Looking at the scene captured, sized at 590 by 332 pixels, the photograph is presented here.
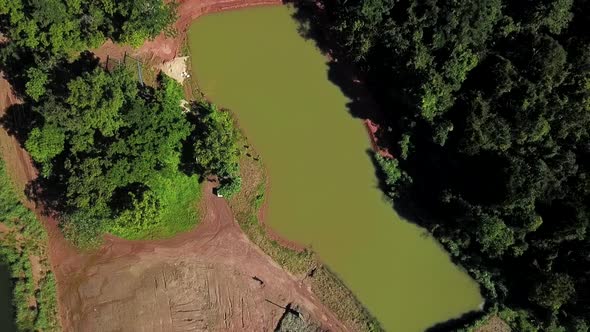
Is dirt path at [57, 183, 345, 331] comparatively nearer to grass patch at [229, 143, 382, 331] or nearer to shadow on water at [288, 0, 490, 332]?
grass patch at [229, 143, 382, 331]

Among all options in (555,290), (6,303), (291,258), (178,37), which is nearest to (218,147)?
(291,258)

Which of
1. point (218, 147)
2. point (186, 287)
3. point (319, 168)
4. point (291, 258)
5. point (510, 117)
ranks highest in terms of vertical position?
point (510, 117)

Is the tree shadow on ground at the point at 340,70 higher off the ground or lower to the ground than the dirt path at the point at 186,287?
higher

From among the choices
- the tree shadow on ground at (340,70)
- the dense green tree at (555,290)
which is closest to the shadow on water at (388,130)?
the tree shadow on ground at (340,70)

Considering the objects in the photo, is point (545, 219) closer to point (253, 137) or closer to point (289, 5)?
point (253, 137)

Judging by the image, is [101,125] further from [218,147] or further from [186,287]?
[186,287]

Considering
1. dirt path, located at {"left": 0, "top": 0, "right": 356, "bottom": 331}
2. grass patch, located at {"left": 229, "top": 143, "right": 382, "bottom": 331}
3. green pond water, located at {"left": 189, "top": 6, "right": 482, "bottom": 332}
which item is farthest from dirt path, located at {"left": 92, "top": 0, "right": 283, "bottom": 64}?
grass patch, located at {"left": 229, "top": 143, "right": 382, "bottom": 331}

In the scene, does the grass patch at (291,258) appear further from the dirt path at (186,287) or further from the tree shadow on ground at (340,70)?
the tree shadow on ground at (340,70)
